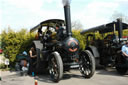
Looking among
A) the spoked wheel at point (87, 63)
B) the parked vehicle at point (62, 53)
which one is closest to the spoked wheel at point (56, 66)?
the parked vehicle at point (62, 53)

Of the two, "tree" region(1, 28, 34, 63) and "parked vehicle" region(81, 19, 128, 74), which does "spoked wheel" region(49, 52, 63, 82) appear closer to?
"parked vehicle" region(81, 19, 128, 74)

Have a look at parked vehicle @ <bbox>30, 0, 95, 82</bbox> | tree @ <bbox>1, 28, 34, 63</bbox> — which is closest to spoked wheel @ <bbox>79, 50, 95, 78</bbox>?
parked vehicle @ <bbox>30, 0, 95, 82</bbox>

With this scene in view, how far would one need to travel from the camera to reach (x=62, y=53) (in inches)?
246

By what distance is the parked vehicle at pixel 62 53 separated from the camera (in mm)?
5812

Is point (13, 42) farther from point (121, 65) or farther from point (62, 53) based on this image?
point (121, 65)

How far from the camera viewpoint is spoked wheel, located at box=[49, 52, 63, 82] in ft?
17.7

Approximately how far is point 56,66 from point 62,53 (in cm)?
75

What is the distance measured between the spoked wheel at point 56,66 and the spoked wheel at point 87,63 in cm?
117

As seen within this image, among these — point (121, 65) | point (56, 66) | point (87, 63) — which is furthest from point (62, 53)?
point (121, 65)

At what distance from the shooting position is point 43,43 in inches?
290

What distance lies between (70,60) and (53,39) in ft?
4.54

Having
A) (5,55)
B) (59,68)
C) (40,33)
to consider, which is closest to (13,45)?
(5,55)

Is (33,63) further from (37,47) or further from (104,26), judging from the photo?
(104,26)

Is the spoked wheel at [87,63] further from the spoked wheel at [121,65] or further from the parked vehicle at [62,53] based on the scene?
the spoked wheel at [121,65]
